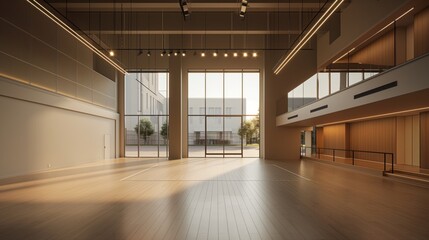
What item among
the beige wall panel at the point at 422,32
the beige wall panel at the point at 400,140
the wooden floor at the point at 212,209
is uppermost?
the beige wall panel at the point at 422,32

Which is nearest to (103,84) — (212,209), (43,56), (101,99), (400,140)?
(101,99)

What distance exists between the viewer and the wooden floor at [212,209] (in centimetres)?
459

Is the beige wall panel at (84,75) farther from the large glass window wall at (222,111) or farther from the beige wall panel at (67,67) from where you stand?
the large glass window wall at (222,111)

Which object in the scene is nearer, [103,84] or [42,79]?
[42,79]

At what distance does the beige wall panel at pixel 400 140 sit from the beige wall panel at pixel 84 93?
55.0ft

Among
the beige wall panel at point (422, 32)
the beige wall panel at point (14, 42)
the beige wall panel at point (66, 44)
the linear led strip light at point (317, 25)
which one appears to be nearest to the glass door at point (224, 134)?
the linear led strip light at point (317, 25)

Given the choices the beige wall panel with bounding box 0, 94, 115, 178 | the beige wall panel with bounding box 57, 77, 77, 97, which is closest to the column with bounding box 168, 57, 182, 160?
the beige wall panel with bounding box 0, 94, 115, 178

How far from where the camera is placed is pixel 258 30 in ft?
54.0

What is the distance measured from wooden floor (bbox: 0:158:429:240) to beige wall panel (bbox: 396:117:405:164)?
594cm

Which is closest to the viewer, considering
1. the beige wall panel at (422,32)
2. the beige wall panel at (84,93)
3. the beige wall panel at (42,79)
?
the beige wall panel at (422,32)

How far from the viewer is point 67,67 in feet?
47.2

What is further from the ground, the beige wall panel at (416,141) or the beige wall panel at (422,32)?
the beige wall panel at (422,32)

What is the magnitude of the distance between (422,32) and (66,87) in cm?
1603

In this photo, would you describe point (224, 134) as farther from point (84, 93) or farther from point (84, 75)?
point (84, 75)
